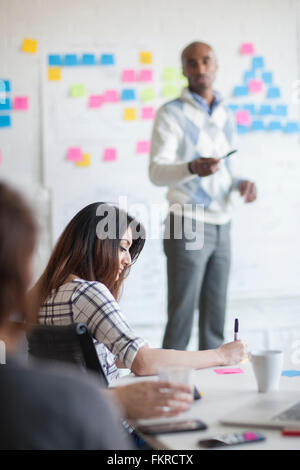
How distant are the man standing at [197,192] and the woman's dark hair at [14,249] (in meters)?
2.25

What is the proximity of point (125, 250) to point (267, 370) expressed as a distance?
0.66m

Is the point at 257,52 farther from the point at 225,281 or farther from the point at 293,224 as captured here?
the point at 225,281

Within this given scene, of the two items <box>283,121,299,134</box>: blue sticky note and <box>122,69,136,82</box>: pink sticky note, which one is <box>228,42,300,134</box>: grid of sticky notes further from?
→ <box>122,69,136,82</box>: pink sticky note

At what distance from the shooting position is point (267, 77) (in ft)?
12.9

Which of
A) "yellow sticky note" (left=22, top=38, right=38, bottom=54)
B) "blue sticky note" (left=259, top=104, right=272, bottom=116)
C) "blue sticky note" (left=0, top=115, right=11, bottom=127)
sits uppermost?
"yellow sticky note" (left=22, top=38, right=38, bottom=54)

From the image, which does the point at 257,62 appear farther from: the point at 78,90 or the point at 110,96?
the point at 78,90

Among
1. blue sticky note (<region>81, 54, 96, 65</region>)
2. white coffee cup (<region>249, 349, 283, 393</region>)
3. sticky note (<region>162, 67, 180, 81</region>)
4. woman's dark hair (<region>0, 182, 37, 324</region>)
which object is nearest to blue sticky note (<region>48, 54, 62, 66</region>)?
blue sticky note (<region>81, 54, 96, 65</region>)

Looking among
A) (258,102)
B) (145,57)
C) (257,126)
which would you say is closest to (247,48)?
(258,102)

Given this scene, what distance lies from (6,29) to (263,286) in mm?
2061

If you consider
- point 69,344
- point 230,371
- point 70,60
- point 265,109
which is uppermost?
point 70,60

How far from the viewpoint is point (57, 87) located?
142 inches

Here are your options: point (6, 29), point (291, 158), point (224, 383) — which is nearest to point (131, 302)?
point (291, 158)

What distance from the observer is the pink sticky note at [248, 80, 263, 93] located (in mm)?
3893

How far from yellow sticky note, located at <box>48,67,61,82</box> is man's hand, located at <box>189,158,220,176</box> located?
1.17 meters
